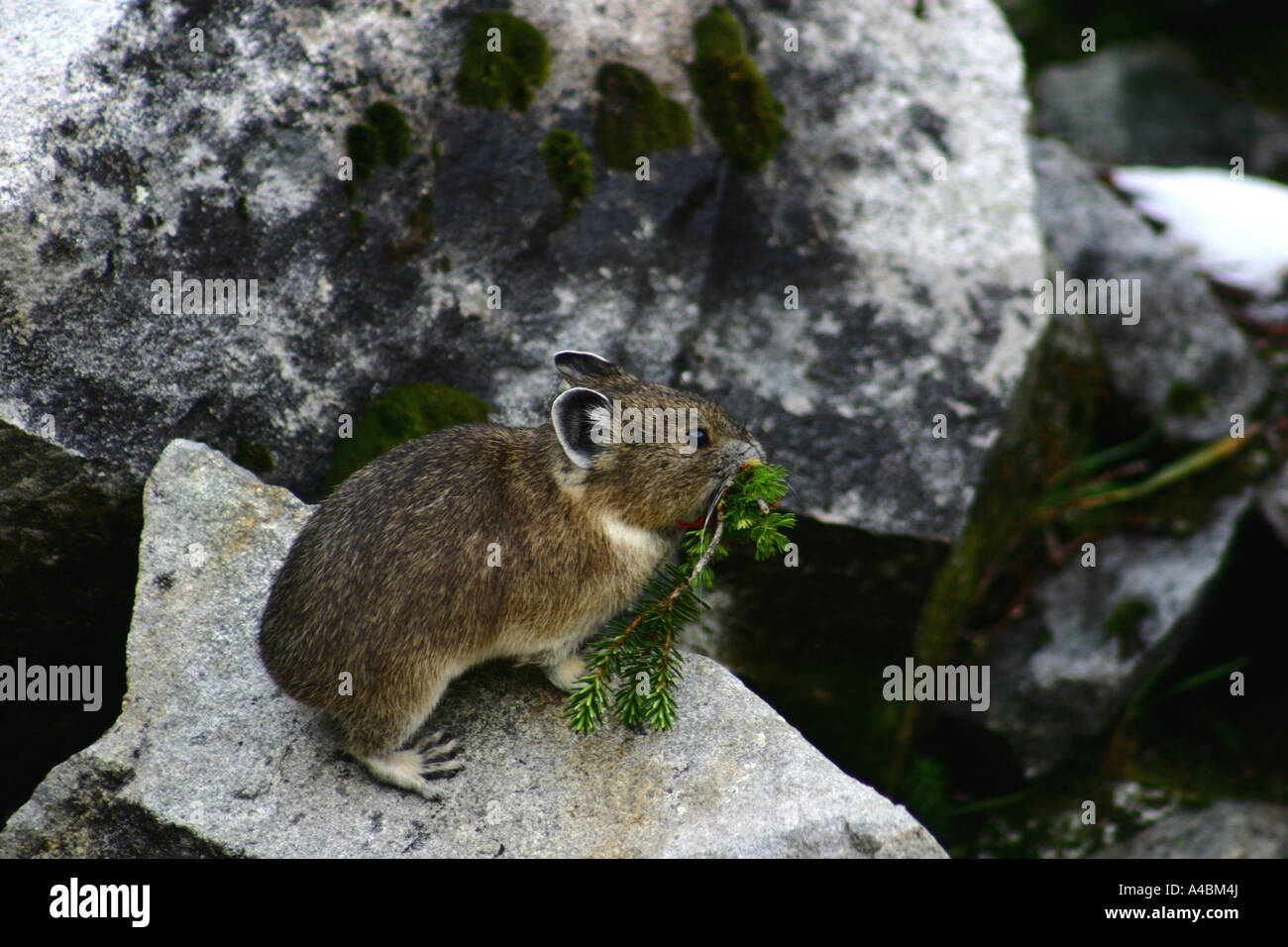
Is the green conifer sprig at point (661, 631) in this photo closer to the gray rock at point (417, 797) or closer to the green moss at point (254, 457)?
the gray rock at point (417, 797)

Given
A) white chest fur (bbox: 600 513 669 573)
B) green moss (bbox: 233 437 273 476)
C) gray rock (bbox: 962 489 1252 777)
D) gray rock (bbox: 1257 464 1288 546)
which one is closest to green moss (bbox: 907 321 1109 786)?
gray rock (bbox: 962 489 1252 777)

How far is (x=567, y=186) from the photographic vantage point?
25.8 ft

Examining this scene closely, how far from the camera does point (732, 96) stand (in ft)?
27.4

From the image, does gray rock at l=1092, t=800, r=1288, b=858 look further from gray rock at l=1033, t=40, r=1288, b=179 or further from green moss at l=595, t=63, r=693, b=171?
gray rock at l=1033, t=40, r=1288, b=179

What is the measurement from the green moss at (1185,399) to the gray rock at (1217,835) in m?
3.35

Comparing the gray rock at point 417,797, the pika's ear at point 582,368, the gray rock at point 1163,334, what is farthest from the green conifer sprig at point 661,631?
the gray rock at point 1163,334

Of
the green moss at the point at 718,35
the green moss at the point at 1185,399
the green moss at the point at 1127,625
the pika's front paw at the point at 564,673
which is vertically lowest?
the pika's front paw at the point at 564,673

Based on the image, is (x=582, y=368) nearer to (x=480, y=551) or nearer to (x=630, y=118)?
(x=480, y=551)

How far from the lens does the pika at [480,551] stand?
542cm

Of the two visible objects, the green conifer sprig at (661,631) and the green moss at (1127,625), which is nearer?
the green conifer sprig at (661,631)

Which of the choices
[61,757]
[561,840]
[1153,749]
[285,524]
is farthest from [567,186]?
[1153,749]

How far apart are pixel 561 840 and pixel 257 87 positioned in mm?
4894

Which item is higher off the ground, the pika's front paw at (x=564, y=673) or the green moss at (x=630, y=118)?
the green moss at (x=630, y=118)
